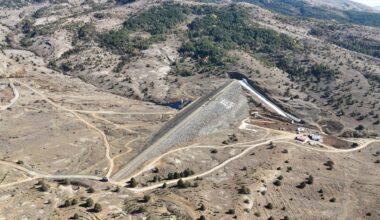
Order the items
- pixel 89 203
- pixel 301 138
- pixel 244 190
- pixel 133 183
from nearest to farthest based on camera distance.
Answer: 1. pixel 89 203
2. pixel 244 190
3. pixel 133 183
4. pixel 301 138

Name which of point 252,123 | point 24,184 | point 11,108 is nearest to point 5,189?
point 24,184

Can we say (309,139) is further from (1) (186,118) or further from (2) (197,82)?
(2) (197,82)

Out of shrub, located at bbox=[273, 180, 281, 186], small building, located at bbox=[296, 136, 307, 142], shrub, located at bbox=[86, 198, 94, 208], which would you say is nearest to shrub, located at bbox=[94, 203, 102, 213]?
shrub, located at bbox=[86, 198, 94, 208]

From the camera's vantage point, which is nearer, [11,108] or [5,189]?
[5,189]

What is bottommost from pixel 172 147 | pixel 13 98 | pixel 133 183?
pixel 13 98

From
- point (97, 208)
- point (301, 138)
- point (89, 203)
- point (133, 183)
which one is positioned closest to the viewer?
point (97, 208)

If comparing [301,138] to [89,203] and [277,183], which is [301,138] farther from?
[89,203]

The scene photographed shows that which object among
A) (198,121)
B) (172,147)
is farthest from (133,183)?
(198,121)
